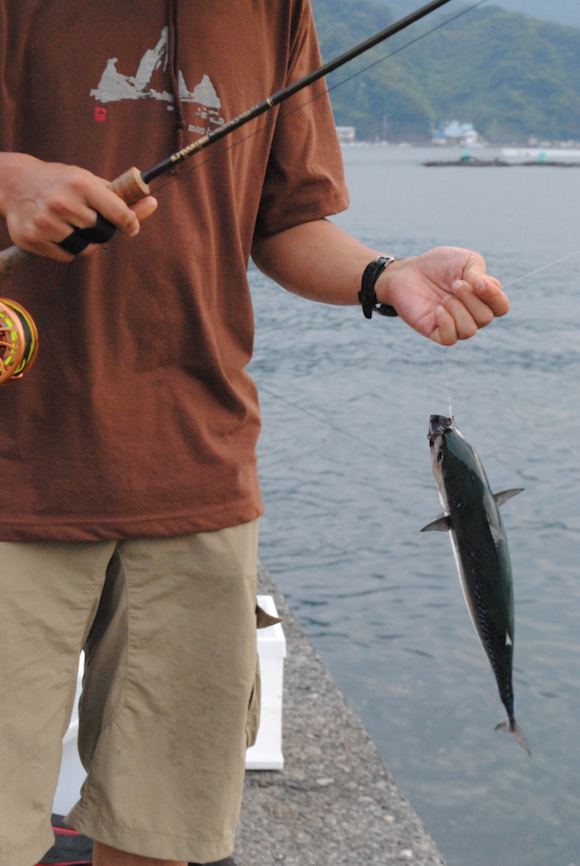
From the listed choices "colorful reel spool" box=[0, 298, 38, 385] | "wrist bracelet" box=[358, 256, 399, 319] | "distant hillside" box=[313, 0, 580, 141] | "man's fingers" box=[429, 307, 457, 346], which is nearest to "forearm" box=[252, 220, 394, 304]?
"wrist bracelet" box=[358, 256, 399, 319]

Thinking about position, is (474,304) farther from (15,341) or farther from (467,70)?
(467,70)

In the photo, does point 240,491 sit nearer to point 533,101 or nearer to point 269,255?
point 269,255

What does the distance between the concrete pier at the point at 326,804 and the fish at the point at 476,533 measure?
93cm

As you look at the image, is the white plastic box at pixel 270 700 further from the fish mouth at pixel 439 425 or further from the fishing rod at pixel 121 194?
the fishing rod at pixel 121 194

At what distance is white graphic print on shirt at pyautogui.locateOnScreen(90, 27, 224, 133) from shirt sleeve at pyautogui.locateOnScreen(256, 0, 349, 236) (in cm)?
24

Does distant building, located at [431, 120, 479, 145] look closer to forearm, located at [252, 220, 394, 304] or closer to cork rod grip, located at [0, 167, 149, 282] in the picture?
forearm, located at [252, 220, 394, 304]

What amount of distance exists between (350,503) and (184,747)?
4957 mm

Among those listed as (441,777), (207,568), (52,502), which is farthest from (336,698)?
(52,502)

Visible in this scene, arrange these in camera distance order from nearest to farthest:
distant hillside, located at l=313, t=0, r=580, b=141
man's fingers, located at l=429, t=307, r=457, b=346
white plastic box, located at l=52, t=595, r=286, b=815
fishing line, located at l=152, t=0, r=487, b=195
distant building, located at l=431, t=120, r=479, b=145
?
man's fingers, located at l=429, t=307, r=457, b=346
fishing line, located at l=152, t=0, r=487, b=195
white plastic box, located at l=52, t=595, r=286, b=815
distant hillside, located at l=313, t=0, r=580, b=141
distant building, located at l=431, t=120, r=479, b=145

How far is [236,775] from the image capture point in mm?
1540

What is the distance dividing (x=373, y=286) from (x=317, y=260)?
19cm

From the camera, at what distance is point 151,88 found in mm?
1373

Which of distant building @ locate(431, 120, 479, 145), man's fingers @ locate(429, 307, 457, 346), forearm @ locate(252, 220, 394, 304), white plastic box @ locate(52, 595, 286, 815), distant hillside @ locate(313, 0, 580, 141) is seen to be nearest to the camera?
man's fingers @ locate(429, 307, 457, 346)

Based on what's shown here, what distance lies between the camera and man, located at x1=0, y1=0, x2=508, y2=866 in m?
1.33
